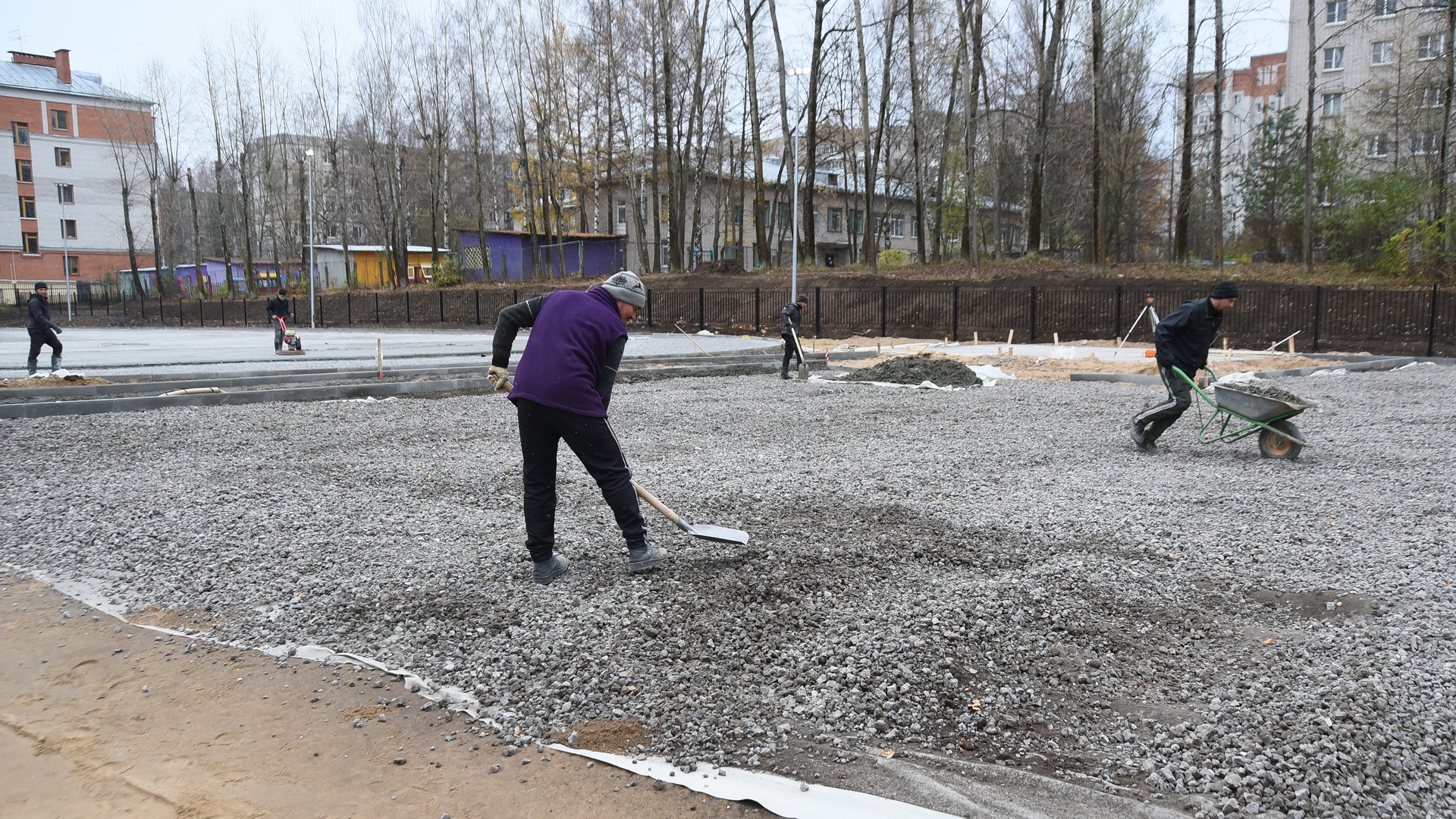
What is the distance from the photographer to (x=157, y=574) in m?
4.86

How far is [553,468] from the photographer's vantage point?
4695 mm

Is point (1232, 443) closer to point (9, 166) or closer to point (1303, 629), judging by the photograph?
point (1303, 629)

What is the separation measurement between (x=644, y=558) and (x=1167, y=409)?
18.8 ft

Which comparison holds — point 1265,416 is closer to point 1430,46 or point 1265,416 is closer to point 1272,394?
point 1272,394

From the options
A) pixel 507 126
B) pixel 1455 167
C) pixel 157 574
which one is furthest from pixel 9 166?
pixel 1455 167

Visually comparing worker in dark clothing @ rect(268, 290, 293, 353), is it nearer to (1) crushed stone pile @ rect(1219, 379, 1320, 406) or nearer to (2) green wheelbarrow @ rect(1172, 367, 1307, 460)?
(2) green wheelbarrow @ rect(1172, 367, 1307, 460)

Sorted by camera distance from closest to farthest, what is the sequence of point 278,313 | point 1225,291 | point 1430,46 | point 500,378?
point 500,378 < point 1225,291 < point 278,313 < point 1430,46

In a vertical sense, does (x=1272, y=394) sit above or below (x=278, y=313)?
below

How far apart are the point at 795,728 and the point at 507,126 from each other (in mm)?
45319

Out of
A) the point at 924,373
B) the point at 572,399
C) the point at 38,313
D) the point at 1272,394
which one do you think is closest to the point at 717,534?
the point at 572,399

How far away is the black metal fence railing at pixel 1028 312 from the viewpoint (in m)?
21.0

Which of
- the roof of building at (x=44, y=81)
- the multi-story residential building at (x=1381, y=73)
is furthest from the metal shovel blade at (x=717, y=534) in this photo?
the roof of building at (x=44, y=81)

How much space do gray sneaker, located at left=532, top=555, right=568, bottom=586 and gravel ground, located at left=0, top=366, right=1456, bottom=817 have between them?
101 millimetres

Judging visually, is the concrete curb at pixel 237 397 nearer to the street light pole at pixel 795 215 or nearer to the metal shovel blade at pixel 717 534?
the metal shovel blade at pixel 717 534
